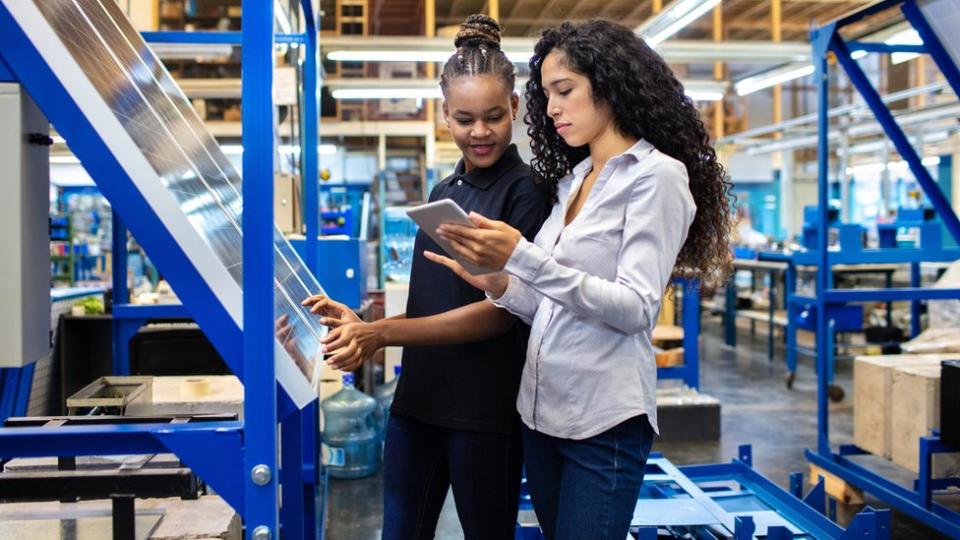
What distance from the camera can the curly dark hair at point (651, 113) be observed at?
54.0 inches

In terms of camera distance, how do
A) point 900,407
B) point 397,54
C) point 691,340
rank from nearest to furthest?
1. point 900,407
2. point 691,340
3. point 397,54

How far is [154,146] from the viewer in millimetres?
1203

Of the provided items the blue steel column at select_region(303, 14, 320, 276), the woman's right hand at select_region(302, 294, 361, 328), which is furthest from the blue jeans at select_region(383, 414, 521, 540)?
the blue steel column at select_region(303, 14, 320, 276)

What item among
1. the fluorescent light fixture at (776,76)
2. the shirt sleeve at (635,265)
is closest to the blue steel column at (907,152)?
the shirt sleeve at (635,265)

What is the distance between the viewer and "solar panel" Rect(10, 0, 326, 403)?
3.37 ft

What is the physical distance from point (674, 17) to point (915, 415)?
294 cm

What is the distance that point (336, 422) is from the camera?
4.59m

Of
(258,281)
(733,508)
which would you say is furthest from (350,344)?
(733,508)

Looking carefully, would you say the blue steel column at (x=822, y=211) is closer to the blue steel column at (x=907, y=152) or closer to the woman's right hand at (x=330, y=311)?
the blue steel column at (x=907, y=152)

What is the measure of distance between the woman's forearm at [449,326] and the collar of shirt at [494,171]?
0.26 metres

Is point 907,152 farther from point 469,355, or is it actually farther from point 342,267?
point 469,355

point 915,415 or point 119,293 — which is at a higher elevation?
point 119,293

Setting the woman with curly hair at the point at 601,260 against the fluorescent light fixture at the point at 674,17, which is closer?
the woman with curly hair at the point at 601,260

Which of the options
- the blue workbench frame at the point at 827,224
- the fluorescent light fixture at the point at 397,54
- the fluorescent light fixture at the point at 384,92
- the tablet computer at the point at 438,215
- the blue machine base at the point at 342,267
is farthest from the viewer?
the fluorescent light fixture at the point at 384,92
